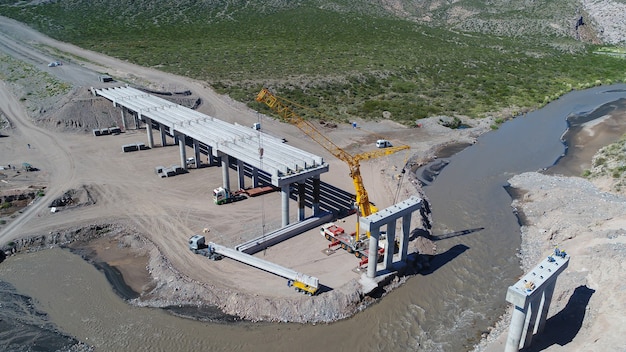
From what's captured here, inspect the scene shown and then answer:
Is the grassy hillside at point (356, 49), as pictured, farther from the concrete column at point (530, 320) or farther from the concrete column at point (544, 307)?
the concrete column at point (530, 320)

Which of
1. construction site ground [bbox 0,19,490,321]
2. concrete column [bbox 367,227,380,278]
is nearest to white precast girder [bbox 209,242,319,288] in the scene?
construction site ground [bbox 0,19,490,321]

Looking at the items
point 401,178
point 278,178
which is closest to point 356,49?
point 401,178

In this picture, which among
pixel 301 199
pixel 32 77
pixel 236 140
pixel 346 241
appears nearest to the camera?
pixel 346 241

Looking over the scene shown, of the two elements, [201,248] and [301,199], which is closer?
[201,248]

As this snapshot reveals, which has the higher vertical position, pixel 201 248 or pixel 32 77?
pixel 32 77

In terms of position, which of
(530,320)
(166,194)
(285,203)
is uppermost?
(285,203)

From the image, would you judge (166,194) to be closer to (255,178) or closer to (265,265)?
(255,178)
